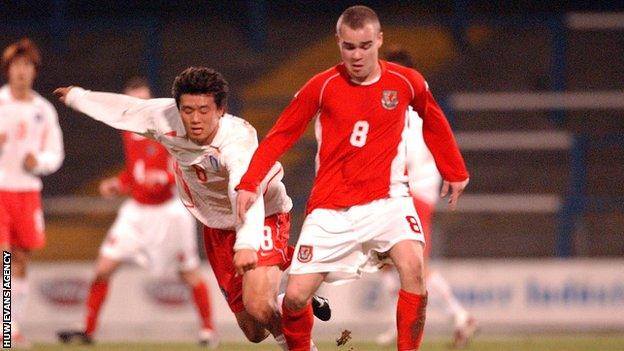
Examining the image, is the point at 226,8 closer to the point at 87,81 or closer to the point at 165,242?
the point at 87,81

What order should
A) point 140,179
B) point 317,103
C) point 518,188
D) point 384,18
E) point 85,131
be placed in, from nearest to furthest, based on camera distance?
point 317,103 → point 140,179 → point 518,188 → point 85,131 → point 384,18

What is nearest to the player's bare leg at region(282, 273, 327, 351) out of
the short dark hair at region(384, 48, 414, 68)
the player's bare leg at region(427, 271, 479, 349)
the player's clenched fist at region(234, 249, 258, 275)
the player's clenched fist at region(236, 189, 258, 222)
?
the player's clenched fist at region(236, 189, 258, 222)

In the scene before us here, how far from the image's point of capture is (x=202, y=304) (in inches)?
444

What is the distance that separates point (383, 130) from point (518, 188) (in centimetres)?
850

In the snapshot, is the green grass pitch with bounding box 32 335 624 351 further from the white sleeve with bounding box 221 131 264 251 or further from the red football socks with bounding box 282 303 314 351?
the white sleeve with bounding box 221 131 264 251

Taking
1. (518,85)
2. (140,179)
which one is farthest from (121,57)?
(140,179)

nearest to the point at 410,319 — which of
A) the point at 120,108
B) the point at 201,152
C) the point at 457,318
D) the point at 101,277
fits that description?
the point at 201,152

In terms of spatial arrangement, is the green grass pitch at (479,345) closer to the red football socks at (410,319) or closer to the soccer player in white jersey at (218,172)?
the soccer player in white jersey at (218,172)

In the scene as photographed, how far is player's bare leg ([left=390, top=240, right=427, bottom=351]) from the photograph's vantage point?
695 centimetres

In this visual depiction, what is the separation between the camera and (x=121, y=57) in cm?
1858

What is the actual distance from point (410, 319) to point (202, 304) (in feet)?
14.9

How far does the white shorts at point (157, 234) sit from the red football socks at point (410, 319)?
475cm

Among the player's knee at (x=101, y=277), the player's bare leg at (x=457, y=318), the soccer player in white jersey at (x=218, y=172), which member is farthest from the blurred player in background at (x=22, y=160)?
the soccer player in white jersey at (x=218, y=172)

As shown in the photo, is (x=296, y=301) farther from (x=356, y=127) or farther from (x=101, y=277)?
(x=101, y=277)
